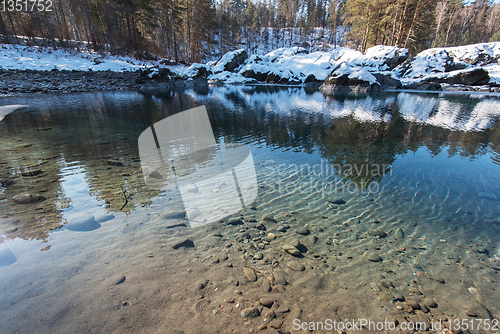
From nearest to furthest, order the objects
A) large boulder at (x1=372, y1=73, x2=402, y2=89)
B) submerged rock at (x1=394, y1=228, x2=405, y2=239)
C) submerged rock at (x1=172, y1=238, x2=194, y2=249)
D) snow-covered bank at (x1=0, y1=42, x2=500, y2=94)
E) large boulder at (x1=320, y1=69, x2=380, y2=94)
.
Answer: submerged rock at (x1=172, y1=238, x2=194, y2=249) → submerged rock at (x1=394, y1=228, x2=405, y2=239) → snow-covered bank at (x1=0, y1=42, x2=500, y2=94) → large boulder at (x1=320, y1=69, x2=380, y2=94) → large boulder at (x1=372, y1=73, x2=402, y2=89)

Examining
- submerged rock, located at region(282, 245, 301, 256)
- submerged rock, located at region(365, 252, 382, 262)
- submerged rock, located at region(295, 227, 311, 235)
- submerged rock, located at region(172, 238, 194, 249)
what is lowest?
submerged rock, located at region(365, 252, 382, 262)

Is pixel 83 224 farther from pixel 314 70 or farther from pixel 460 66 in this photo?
pixel 460 66

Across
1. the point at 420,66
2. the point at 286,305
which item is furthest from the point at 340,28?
the point at 286,305

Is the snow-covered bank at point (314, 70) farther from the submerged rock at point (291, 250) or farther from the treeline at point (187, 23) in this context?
the submerged rock at point (291, 250)

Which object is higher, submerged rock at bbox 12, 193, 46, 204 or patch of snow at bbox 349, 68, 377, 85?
patch of snow at bbox 349, 68, 377, 85

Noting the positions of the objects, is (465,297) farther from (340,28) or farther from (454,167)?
(340,28)

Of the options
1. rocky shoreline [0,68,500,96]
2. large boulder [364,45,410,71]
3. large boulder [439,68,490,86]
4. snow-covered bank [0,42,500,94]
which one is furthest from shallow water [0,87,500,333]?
large boulder [364,45,410,71]

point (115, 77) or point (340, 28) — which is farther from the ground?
point (340, 28)

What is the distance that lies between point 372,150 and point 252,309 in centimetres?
842

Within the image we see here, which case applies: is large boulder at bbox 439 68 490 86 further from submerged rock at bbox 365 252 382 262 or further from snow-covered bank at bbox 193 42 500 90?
submerged rock at bbox 365 252 382 262

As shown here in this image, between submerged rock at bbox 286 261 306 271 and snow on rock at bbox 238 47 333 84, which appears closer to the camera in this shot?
submerged rock at bbox 286 261 306 271

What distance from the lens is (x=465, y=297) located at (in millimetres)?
2814

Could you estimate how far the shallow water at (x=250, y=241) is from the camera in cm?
254

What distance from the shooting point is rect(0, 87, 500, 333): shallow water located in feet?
8.35
